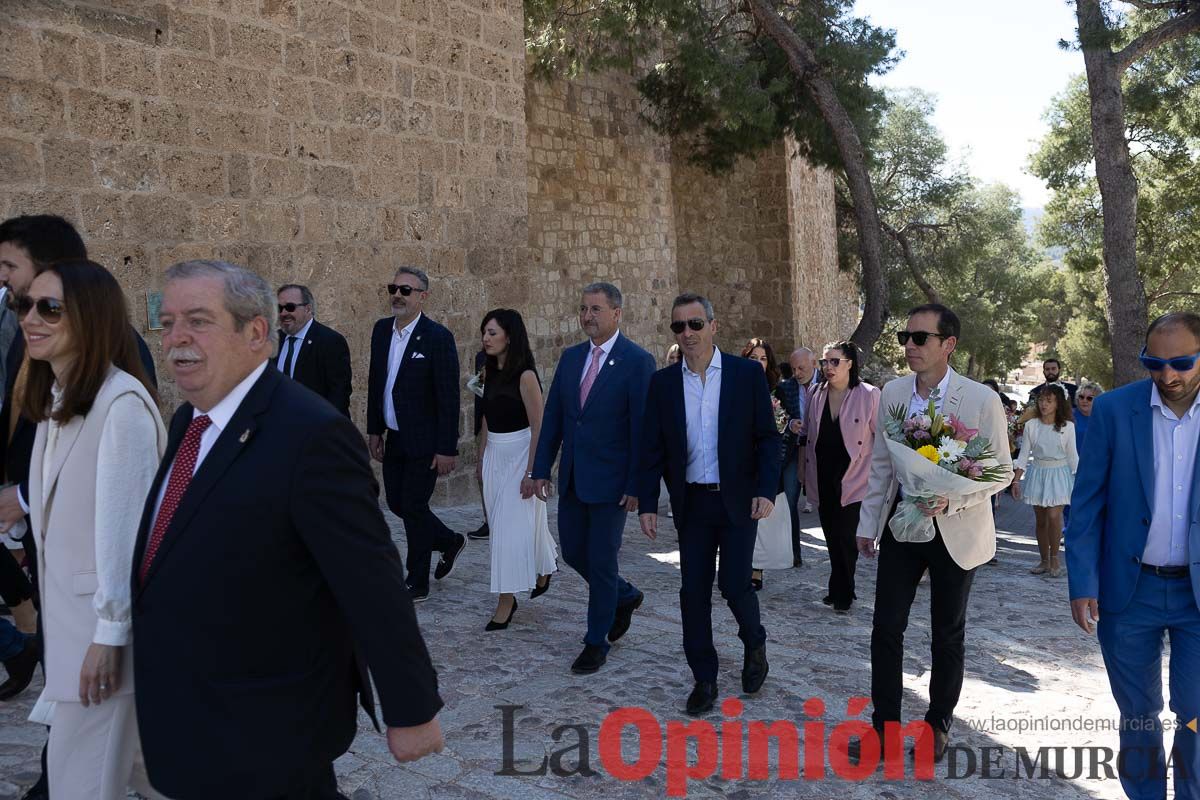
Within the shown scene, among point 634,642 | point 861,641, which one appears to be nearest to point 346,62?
point 634,642

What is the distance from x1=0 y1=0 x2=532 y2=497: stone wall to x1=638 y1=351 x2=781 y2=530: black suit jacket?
4.20 m

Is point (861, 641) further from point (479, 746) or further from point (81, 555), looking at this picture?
point (81, 555)

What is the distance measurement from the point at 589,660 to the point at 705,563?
3.03 feet

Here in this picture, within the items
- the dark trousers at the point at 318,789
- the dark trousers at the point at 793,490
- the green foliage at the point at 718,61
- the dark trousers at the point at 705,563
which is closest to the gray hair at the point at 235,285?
the dark trousers at the point at 318,789

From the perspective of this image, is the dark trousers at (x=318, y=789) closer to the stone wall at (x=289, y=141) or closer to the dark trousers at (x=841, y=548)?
the dark trousers at (x=841, y=548)

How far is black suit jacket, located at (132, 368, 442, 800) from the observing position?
86.6 inches

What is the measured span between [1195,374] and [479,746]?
9.88 feet

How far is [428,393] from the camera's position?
21.6 feet

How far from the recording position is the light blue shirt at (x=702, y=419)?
4824mm

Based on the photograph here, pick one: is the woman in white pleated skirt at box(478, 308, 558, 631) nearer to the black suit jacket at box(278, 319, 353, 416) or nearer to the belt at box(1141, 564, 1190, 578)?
the black suit jacket at box(278, 319, 353, 416)

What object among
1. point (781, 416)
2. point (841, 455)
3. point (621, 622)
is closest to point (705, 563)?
point (621, 622)

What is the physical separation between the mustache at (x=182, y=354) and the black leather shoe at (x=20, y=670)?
2.86 metres

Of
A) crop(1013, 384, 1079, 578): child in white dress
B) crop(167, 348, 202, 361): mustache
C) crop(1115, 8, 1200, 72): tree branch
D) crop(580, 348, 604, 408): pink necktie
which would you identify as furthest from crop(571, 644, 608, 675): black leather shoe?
crop(1115, 8, 1200, 72): tree branch

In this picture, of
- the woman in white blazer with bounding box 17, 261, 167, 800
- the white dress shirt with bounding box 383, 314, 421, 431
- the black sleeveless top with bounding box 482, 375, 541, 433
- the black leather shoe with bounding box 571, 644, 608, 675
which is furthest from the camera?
the white dress shirt with bounding box 383, 314, 421, 431
